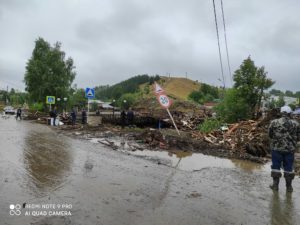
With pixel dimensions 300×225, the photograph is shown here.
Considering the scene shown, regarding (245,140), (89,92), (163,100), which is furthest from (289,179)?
(89,92)

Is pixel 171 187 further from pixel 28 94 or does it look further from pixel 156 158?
pixel 28 94

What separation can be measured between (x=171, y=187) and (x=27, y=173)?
134 inches

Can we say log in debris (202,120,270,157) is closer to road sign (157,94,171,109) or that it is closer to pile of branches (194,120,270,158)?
pile of branches (194,120,270,158)

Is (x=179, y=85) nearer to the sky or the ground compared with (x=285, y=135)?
nearer to the sky

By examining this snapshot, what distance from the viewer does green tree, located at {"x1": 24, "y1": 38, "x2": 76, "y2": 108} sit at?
5591 centimetres

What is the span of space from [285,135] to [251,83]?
1956 centimetres

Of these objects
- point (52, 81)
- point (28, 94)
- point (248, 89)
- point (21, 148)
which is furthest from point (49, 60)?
point (21, 148)

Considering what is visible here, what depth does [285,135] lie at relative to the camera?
23.6ft

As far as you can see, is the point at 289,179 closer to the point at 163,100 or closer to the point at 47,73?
the point at 163,100

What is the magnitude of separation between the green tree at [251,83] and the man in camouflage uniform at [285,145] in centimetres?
1891

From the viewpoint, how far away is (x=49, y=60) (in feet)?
188

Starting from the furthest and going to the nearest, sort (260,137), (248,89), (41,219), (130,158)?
(248,89) → (260,137) → (130,158) → (41,219)

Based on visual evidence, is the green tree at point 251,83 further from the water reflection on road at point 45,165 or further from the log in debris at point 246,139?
the water reflection on road at point 45,165

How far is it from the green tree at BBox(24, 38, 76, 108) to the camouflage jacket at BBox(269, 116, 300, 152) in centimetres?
5237
